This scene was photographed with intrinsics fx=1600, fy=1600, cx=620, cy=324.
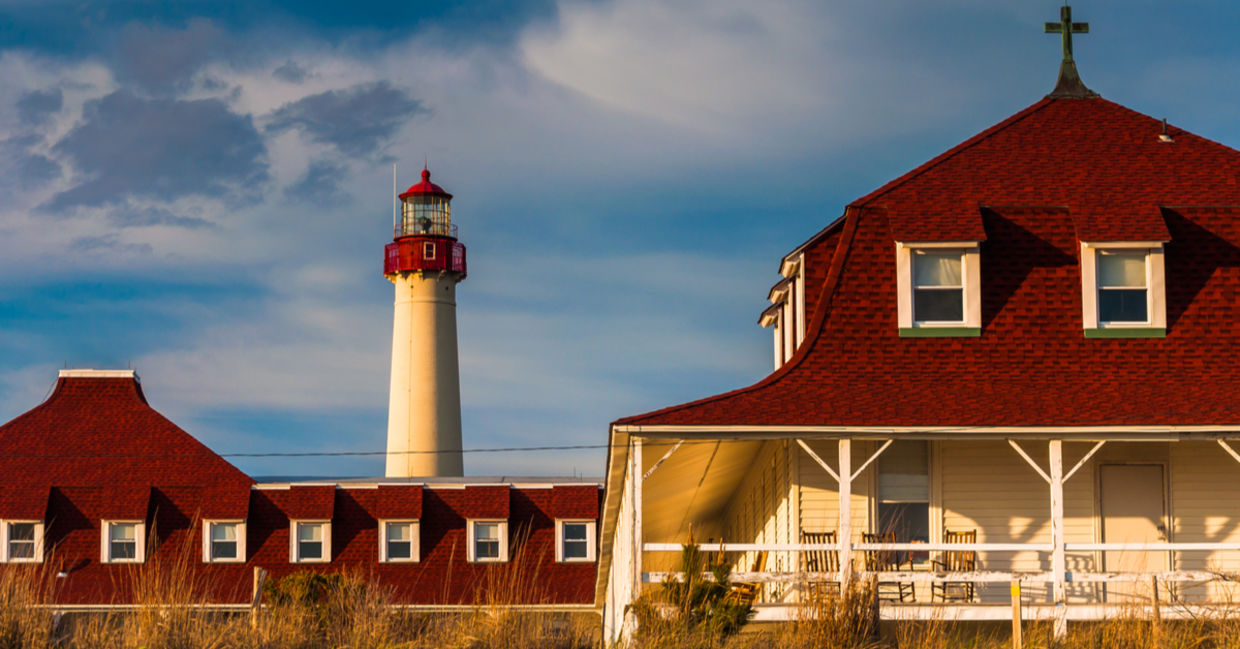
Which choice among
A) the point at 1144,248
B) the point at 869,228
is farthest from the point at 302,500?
the point at 1144,248

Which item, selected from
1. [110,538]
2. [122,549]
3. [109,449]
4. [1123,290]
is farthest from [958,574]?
[109,449]

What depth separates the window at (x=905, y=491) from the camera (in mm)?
21594

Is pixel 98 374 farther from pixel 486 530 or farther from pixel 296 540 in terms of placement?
pixel 486 530

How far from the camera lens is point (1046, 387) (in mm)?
21141

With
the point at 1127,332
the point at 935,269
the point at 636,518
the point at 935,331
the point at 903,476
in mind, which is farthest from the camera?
the point at 935,269

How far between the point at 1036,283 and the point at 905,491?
141 inches

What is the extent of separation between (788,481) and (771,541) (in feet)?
8.80

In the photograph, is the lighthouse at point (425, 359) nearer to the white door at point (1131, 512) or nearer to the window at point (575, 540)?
the window at point (575, 540)

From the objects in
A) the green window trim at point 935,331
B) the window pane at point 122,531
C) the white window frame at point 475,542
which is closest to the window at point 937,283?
the green window trim at point 935,331

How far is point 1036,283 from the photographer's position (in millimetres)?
22484

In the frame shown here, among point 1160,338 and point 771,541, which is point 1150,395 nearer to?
point 1160,338

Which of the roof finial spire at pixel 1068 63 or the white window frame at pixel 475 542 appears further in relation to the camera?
the white window frame at pixel 475 542

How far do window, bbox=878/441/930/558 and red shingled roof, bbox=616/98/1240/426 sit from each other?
3.37ft

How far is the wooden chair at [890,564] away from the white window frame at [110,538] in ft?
81.0
